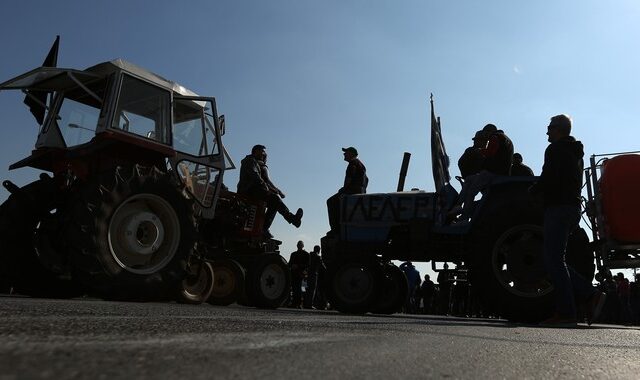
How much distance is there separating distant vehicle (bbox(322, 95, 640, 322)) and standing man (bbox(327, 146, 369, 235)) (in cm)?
25

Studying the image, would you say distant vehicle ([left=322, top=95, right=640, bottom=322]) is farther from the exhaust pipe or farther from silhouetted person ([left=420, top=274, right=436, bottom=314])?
silhouetted person ([left=420, top=274, right=436, bottom=314])

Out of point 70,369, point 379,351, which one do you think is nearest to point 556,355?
point 379,351

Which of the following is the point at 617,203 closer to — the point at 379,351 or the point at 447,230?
the point at 447,230

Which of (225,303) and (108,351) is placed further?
(225,303)

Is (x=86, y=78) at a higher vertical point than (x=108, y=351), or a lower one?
higher

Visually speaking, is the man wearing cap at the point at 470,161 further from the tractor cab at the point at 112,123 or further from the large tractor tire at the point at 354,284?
the tractor cab at the point at 112,123

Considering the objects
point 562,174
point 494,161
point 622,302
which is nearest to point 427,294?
point 622,302

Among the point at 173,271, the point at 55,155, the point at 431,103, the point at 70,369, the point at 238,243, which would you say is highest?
the point at 431,103

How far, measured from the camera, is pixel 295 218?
772 centimetres

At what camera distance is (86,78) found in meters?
5.99

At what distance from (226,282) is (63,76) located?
3169 millimetres

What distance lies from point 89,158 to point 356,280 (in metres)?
3.25

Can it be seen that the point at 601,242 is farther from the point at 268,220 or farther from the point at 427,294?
the point at 427,294

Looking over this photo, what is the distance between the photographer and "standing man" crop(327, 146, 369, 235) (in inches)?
308
